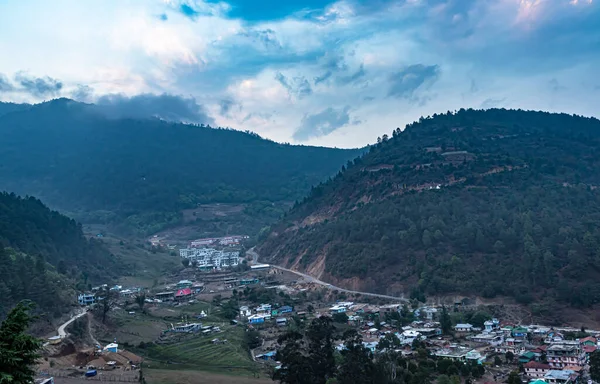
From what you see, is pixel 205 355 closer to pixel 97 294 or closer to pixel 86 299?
pixel 86 299

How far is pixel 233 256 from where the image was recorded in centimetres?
A: 9538

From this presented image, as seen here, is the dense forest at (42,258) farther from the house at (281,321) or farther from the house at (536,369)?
the house at (536,369)

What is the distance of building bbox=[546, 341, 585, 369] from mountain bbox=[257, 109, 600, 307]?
515 inches

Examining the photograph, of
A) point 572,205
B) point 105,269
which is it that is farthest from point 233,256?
point 572,205

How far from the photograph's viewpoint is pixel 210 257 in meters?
95.3

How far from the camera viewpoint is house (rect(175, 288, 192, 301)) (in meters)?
63.6

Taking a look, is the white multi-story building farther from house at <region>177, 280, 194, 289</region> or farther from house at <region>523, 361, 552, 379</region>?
house at <region>523, 361, 552, 379</region>

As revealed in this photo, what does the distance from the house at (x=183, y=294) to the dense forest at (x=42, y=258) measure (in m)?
10.4

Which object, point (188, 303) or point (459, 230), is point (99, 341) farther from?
point (459, 230)

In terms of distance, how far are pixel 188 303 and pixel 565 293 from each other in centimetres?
3765

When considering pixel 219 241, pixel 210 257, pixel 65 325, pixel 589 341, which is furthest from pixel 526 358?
pixel 219 241

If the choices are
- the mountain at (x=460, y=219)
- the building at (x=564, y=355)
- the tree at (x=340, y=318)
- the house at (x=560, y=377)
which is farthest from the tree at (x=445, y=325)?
the house at (x=560, y=377)

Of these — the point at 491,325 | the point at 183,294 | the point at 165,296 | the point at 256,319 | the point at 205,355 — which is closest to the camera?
the point at 205,355

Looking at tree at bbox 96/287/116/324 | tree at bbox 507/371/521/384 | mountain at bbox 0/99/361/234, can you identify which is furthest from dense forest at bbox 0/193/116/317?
mountain at bbox 0/99/361/234
